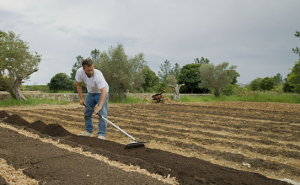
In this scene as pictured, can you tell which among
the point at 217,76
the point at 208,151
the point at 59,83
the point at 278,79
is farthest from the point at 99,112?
the point at 278,79

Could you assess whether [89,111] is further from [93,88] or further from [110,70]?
[110,70]

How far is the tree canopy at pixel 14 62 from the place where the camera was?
12.1 m

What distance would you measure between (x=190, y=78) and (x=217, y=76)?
4.33 meters

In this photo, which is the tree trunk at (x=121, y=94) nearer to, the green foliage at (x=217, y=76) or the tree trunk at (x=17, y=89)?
the tree trunk at (x=17, y=89)

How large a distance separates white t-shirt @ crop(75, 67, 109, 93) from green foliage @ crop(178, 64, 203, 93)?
22149 millimetres

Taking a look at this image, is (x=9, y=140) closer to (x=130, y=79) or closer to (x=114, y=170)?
(x=114, y=170)

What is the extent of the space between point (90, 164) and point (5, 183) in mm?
896

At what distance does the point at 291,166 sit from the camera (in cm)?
361

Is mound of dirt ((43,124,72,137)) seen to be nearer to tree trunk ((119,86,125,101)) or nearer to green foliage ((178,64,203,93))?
tree trunk ((119,86,125,101))

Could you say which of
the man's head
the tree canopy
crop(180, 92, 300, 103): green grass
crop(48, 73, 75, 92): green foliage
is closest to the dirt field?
the man's head

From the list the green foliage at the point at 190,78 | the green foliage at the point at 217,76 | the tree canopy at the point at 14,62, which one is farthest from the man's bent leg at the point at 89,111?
the green foliage at the point at 190,78

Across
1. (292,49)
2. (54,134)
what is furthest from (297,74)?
(54,134)

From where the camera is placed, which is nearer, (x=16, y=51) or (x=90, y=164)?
(x=90, y=164)

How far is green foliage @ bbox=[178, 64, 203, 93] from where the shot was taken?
1042 inches
